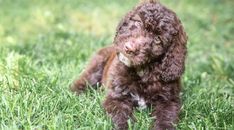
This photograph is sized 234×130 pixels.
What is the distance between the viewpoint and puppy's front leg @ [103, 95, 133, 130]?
5.27m

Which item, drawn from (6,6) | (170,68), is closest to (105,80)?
(170,68)

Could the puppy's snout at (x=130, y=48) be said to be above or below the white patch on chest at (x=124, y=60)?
above

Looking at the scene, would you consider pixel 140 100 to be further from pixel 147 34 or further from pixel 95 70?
pixel 95 70

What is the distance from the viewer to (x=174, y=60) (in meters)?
5.53

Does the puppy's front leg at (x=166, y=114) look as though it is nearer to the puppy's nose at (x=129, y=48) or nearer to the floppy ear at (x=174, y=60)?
the floppy ear at (x=174, y=60)

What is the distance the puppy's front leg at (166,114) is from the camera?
17.3 feet

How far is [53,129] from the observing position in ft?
16.0

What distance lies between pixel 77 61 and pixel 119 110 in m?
2.57

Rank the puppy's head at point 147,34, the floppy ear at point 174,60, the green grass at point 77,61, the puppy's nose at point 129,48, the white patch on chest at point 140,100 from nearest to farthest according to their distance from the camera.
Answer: the puppy's nose at point 129,48 → the puppy's head at point 147,34 → the green grass at point 77,61 → the floppy ear at point 174,60 → the white patch on chest at point 140,100

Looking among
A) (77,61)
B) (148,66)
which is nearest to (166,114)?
(148,66)

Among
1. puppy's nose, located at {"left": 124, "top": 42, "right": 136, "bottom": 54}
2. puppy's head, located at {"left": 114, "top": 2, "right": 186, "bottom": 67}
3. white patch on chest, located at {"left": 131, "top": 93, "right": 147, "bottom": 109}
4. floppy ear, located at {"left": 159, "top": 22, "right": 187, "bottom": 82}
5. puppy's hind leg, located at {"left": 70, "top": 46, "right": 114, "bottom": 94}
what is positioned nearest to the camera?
puppy's nose, located at {"left": 124, "top": 42, "right": 136, "bottom": 54}

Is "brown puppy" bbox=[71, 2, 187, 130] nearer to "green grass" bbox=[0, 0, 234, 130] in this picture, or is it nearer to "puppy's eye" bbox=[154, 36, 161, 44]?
"puppy's eye" bbox=[154, 36, 161, 44]

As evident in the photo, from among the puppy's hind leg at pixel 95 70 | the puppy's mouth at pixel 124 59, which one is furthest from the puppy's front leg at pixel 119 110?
the puppy's hind leg at pixel 95 70

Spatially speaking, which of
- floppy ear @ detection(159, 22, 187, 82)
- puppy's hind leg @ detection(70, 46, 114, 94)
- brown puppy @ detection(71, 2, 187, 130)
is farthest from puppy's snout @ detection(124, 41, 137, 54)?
puppy's hind leg @ detection(70, 46, 114, 94)
